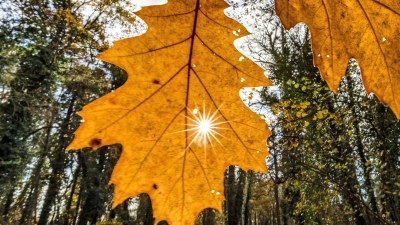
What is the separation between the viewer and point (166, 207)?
0.67 meters

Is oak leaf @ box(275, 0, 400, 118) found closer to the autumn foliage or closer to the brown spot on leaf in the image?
the autumn foliage

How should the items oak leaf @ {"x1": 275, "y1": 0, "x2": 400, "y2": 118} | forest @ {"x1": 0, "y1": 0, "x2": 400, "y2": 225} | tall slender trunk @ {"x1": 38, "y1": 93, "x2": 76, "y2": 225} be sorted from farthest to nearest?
tall slender trunk @ {"x1": 38, "y1": 93, "x2": 76, "y2": 225}
forest @ {"x1": 0, "y1": 0, "x2": 400, "y2": 225}
oak leaf @ {"x1": 275, "y1": 0, "x2": 400, "y2": 118}

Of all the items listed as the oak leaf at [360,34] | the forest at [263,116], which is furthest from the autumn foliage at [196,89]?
the forest at [263,116]

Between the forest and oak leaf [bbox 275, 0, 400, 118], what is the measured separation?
160 inches

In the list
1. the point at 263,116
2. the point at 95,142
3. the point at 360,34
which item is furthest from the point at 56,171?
the point at 360,34

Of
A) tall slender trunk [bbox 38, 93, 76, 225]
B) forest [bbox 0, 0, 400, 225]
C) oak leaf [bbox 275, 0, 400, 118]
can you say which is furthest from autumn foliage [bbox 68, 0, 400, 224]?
tall slender trunk [bbox 38, 93, 76, 225]

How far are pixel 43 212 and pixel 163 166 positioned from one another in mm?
14451

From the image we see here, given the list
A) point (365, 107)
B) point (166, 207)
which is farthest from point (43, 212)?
point (166, 207)

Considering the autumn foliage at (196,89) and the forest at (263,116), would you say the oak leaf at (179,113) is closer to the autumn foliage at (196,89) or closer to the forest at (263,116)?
the autumn foliage at (196,89)

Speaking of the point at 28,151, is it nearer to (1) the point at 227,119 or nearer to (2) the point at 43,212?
(2) the point at 43,212

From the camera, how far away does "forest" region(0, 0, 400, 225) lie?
5.55m

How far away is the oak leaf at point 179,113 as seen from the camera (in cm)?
60

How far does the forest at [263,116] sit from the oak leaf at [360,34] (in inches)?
160

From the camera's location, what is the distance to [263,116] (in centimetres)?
539
